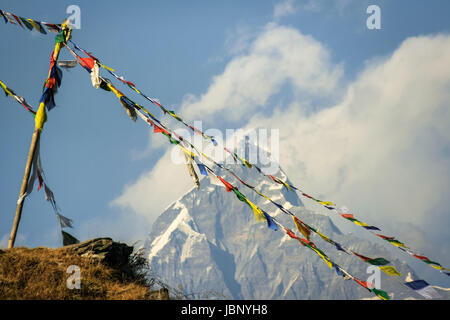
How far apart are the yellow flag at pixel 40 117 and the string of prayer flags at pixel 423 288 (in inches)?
437

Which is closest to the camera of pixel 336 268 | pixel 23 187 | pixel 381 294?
pixel 381 294

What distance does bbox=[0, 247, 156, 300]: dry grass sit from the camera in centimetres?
892

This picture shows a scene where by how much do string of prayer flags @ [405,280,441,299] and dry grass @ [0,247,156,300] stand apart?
6076mm

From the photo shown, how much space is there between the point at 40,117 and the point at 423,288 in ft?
37.9

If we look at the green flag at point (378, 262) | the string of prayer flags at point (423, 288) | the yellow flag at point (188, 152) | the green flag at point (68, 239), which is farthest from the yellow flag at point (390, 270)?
the green flag at point (68, 239)

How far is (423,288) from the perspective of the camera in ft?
24.6

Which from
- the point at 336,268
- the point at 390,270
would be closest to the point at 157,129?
the point at 336,268

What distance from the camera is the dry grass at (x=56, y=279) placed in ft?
29.3

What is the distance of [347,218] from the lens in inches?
384

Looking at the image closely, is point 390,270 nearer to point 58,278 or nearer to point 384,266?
point 384,266

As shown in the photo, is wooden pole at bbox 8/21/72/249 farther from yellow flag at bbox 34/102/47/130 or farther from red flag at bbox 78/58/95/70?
red flag at bbox 78/58/95/70

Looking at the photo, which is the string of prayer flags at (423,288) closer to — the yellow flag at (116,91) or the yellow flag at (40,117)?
the yellow flag at (116,91)
